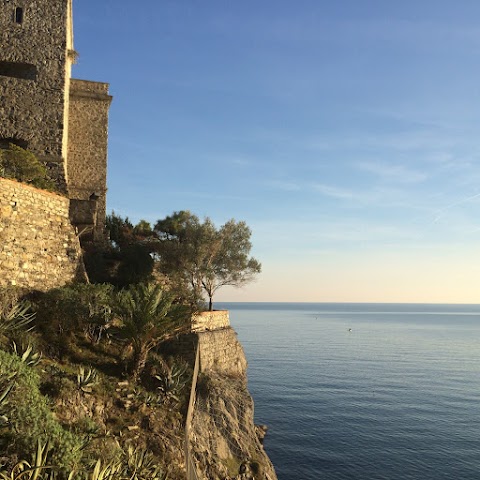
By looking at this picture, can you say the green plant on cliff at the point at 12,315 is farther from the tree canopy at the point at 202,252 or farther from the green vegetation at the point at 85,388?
the tree canopy at the point at 202,252

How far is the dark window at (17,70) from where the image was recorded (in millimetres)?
21986

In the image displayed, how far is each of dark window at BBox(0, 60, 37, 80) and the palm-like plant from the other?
45.1 feet

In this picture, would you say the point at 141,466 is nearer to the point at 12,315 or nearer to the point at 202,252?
the point at 12,315

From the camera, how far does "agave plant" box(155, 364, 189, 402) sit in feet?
52.1

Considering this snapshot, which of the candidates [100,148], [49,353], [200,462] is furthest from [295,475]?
[100,148]

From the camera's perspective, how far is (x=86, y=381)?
1324 cm

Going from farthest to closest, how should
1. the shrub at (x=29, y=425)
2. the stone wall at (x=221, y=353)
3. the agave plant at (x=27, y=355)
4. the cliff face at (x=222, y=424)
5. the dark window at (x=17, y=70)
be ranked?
the dark window at (x=17, y=70)
the stone wall at (x=221, y=353)
the cliff face at (x=222, y=424)
the agave plant at (x=27, y=355)
the shrub at (x=29, y=425)

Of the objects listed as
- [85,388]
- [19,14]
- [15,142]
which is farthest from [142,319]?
[19,14]

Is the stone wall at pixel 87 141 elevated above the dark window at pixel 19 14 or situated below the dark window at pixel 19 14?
below

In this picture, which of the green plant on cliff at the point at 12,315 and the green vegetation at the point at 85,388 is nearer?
the green vegetation at the point at 85,388

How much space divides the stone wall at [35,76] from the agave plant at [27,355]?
38.0 feet

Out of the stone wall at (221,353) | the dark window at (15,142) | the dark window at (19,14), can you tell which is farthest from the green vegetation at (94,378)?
the dark window at (19,14)

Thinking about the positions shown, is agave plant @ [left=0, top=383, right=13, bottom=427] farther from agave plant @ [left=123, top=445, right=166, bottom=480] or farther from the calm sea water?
the calm sea water

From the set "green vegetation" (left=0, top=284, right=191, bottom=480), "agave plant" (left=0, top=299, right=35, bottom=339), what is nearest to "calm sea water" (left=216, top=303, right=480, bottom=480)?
"green vegetation" (left=0, top=284, right=191, bottom=480)
